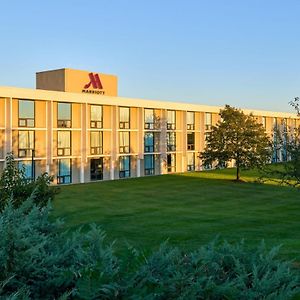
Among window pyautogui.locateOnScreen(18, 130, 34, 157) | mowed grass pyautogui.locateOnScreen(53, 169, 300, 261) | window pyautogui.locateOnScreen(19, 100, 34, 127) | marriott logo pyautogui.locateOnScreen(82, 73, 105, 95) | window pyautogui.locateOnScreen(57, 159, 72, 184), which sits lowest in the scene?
mowed grass pyautogui.locateOnScreen(53, 169, 300, 261)

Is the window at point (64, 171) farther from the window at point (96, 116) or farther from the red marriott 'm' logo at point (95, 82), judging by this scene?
the red marriott 'm' logo at point (95, 82)

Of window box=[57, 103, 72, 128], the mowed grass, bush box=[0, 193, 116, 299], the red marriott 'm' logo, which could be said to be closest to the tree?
the mowed grass

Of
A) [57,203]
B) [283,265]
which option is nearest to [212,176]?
[57,203]

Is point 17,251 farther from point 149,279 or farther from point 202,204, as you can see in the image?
point 202,204

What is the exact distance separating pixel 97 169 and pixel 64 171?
4.63m

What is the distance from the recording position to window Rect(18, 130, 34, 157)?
1694 inches

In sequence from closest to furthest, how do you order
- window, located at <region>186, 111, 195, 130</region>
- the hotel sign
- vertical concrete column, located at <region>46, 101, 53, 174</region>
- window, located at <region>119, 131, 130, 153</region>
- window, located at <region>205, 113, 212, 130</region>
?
1. vertical concrete column, located at <region>46, 101, 53, 174</region>
2. the hotel sign
3. window, located at <region>119, 131, 130, 153</region>
4. window, located at <region>186, 111, 195, 130</region>
5. window, located at <region>205, 113, 212, 130</region>

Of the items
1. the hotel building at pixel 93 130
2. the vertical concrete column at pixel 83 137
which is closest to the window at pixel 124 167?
the hotel building at pixel 93 130

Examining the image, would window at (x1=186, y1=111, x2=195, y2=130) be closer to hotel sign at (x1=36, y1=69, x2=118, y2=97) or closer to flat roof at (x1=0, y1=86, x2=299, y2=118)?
flat roof at (x1=0, y1=86, x2=299, y2=118)

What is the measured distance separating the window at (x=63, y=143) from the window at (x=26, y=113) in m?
3.49

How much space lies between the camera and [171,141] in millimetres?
60219

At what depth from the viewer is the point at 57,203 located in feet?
107

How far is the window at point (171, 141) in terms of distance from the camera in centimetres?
5972

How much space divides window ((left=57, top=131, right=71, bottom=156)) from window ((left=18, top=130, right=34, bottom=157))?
3213 millimetres
